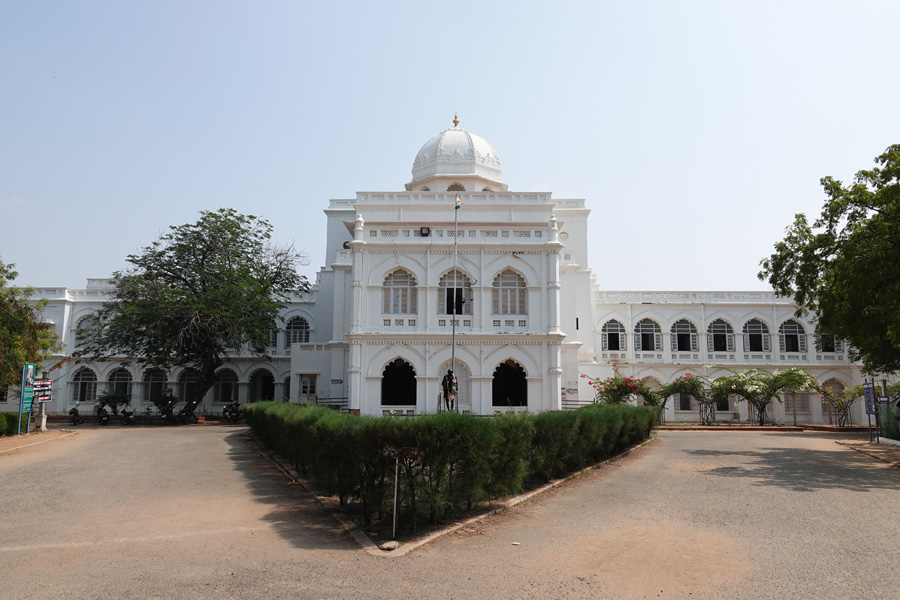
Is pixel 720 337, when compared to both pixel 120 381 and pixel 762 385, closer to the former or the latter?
pixel 762 385

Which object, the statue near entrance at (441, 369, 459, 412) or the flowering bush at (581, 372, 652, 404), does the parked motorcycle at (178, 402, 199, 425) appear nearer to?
the statue near entrance at (441, 369, 459, 412)

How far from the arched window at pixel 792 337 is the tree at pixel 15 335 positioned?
3582 cm

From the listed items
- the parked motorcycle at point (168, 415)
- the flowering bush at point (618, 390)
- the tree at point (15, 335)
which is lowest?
the parked motorcycle at point (168, 415)

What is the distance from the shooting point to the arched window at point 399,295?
1011 inches

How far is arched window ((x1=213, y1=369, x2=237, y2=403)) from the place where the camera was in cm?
3638

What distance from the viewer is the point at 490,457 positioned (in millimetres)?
9219

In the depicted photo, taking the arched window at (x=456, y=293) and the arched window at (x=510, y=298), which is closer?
the arched window at (x=456, y=293)

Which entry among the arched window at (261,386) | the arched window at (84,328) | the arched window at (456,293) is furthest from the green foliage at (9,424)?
the arched window at (456,293)

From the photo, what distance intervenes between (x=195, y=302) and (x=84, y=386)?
43.3 feet

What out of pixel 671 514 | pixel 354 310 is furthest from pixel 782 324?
pixel 671 514

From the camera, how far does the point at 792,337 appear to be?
120ft

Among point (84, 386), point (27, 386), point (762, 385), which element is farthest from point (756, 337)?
point (84, 386)

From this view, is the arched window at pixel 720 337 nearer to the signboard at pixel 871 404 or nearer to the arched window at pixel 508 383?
the arched window at pixel 508 383

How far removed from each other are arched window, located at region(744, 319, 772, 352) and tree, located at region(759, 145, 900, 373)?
16240mm
